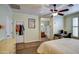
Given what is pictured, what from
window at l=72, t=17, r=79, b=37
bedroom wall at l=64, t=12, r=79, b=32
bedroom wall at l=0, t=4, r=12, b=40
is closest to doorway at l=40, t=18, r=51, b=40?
bedroom wall at l=64, t=12, r=79, b=32

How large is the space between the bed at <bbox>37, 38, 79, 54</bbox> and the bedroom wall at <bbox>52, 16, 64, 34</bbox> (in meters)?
0.23

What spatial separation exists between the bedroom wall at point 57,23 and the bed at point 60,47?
0.74 feet

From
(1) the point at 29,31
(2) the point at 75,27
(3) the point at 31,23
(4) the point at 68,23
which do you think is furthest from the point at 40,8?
(2) the point at 75,27

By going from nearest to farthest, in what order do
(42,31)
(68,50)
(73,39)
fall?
(68,50), (73,39), (42,31)

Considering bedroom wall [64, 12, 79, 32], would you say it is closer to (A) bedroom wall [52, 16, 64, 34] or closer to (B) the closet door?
(A) bedroom wall [52, 16, 64, 34]

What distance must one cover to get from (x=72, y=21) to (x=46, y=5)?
605 mm

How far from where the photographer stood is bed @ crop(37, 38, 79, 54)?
1.64m

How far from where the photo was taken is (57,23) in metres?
1.88

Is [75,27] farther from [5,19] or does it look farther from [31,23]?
[5,19]
